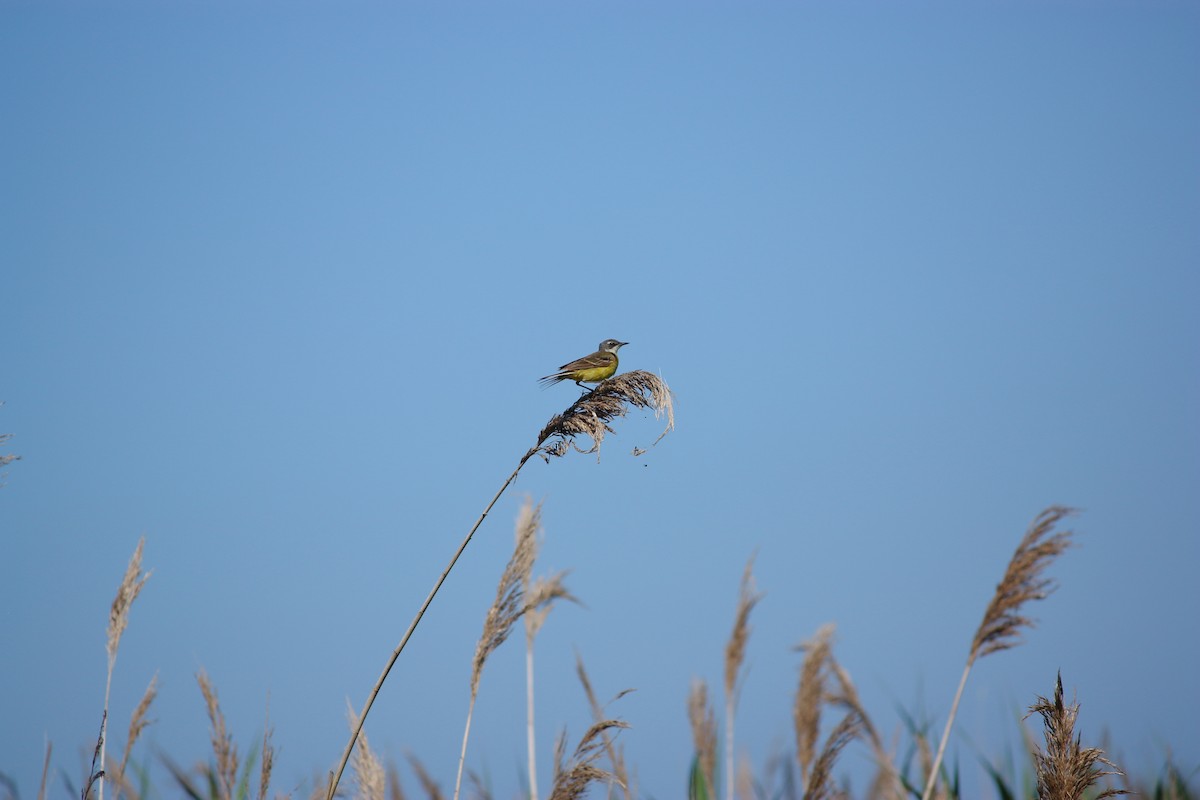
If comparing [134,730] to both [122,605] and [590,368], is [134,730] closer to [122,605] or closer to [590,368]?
[122,605]

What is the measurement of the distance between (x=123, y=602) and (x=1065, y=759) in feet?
12.8

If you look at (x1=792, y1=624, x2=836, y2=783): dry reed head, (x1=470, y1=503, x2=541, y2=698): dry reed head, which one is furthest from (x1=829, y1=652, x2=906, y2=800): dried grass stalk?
(x1=470, y1=503, x2=541, y2=698): dry reed head

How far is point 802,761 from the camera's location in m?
5.36

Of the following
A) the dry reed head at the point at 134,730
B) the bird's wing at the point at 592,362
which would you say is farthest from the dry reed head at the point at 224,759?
the bird's wing at the point at 592,362

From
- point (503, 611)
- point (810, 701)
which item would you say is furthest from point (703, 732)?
point (503, 611)

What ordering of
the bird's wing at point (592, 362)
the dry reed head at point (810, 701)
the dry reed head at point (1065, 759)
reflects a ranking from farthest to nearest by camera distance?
the bird's wing at point (592, 362)
the dry reed head at point (810, 701)
the dry reed head at point (1065, 759)

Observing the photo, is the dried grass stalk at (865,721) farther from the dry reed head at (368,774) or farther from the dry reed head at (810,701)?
the dry reed head at (368,774)

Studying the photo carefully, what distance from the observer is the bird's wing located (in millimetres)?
6777

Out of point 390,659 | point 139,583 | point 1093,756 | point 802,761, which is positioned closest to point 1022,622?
point 1093,756

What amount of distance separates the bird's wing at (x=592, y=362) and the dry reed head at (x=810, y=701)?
2.29 meters

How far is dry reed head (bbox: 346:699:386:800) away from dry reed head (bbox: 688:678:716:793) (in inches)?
83.5

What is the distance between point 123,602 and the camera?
456 cm

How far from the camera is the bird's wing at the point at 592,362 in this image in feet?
22.2

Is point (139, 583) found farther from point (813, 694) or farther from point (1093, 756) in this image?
point (1093, 756)
